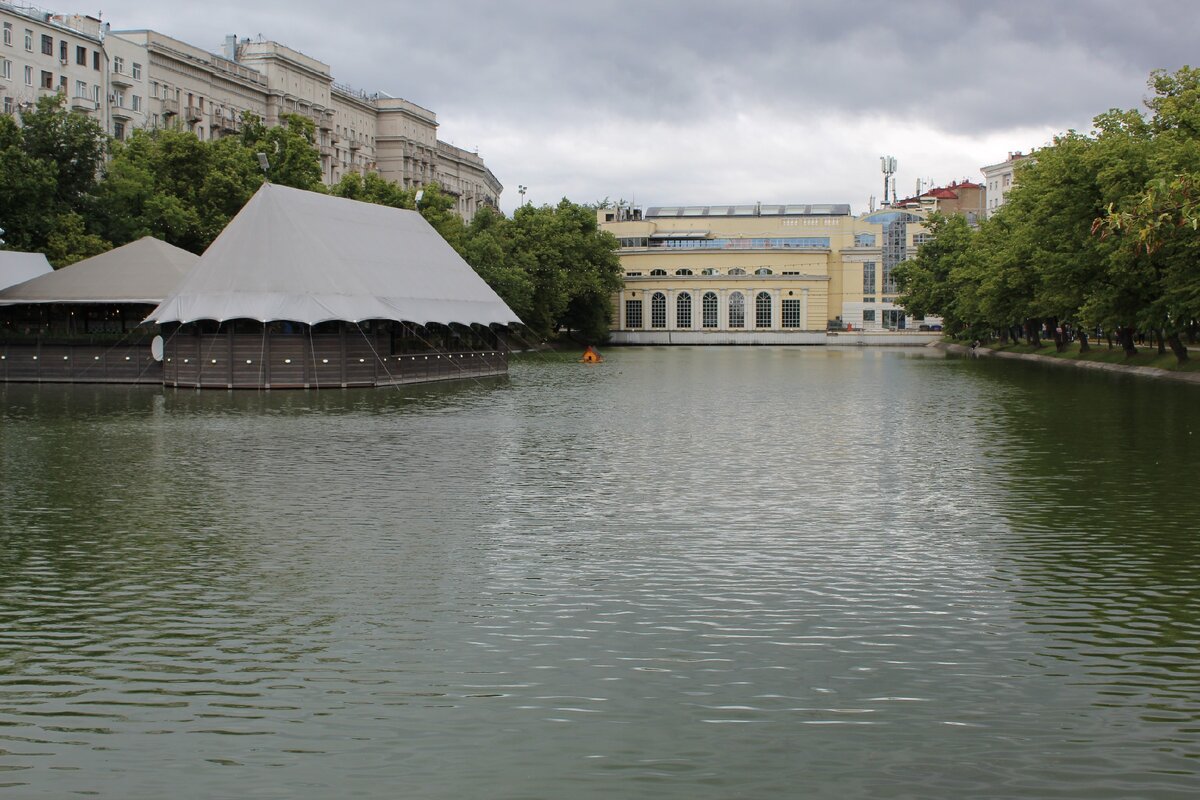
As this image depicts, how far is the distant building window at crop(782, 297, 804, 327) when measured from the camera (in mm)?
147750

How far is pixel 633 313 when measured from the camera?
151m

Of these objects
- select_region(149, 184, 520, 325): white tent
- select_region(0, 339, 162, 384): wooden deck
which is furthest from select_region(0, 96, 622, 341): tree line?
select_region(149, 184, 520, 325): white tent

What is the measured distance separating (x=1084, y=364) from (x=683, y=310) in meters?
80.6

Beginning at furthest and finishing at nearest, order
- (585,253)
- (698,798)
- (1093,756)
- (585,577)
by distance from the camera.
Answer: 1. (585,253)
2. (585,577)
3. (1093,756)
4. (698,798)

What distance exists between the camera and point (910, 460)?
82.2ft

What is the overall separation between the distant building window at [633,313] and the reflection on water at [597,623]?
124544mm

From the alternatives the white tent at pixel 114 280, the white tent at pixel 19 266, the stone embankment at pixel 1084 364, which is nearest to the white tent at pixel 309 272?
the white tent at pixel 114 280

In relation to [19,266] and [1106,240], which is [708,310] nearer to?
A: [1106,240]

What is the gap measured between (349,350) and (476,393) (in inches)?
224

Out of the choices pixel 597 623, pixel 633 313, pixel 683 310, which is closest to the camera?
pixel 597 623

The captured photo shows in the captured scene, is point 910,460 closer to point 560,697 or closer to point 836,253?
point 560,697

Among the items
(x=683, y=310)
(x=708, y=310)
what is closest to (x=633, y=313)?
(x=683, y=310)

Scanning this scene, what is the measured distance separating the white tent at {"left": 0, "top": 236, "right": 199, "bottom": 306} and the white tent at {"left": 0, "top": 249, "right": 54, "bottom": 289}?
106cm

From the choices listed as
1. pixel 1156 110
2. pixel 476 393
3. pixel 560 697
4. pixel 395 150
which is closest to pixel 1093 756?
pixel 560 697
